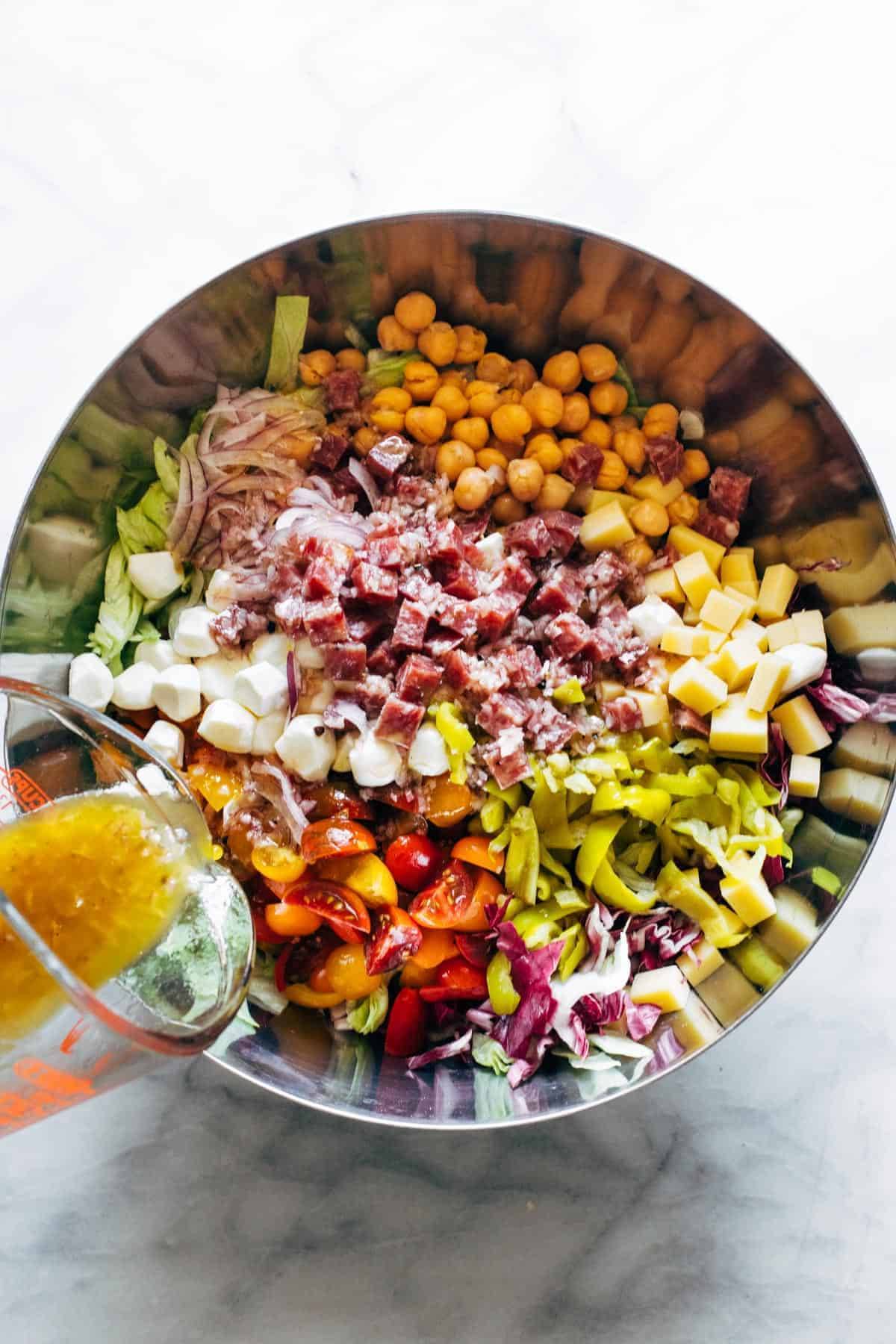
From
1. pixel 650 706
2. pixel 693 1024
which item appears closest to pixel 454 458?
pixel 650 706

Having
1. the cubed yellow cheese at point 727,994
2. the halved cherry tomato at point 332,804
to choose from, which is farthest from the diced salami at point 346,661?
the cubed yellow cheese at point 727,994

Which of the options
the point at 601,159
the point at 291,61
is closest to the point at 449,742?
the point at 601,159

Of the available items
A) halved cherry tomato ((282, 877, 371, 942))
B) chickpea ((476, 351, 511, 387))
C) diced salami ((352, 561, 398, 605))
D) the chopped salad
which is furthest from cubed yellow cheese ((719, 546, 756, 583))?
halved cherry tomato ((282, 877, 371, 942))

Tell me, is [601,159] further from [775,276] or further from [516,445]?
[516,445]

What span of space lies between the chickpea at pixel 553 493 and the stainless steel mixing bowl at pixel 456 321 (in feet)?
0.98

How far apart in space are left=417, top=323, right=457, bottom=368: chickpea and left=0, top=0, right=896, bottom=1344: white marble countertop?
43 cm

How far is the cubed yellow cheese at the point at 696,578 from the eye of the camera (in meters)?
2.63

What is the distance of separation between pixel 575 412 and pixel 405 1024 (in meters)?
1.48

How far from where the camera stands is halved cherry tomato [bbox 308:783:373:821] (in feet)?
8.38

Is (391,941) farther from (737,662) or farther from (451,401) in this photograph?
(451,401)

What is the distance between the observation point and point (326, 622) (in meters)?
2.48

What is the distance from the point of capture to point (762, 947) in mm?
2486

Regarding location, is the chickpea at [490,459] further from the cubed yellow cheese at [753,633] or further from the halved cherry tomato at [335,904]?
the halved cherry tomato at [335,904]

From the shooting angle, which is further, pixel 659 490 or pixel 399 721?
pixel 659 490
